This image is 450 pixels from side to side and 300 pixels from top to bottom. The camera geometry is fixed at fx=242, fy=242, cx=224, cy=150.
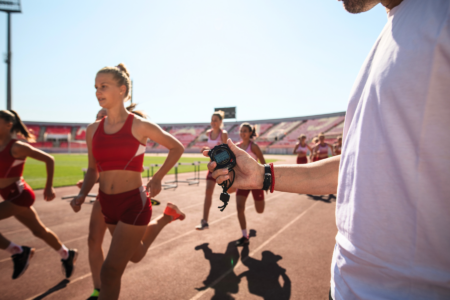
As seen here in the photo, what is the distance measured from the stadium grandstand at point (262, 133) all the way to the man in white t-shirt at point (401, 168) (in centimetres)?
5585

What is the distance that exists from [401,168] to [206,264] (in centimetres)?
379

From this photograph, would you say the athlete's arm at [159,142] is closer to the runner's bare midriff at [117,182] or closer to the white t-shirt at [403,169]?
the runner's bare midriff at [117,182]

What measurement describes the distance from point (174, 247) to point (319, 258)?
268 centimetres

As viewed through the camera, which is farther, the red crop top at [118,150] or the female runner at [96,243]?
the female runner at [96,243]

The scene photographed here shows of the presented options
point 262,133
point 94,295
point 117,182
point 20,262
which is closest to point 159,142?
point 117,182

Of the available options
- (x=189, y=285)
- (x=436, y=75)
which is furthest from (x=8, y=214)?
(x=436, y=75)

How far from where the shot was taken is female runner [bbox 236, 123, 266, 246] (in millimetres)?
5023

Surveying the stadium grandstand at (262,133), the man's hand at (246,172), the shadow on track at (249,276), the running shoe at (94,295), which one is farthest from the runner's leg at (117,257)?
the stadium grandstand at (262,133)

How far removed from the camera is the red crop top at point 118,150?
265 centimetres

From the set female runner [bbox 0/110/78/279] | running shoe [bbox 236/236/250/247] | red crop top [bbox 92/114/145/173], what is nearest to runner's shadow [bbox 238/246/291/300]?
running shoe [bbox 236/236/250/247]

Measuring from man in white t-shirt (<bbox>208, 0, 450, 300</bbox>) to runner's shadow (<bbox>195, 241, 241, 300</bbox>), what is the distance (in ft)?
8.55

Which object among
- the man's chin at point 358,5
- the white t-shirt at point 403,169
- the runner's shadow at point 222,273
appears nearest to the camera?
the white t-shirt at point 403,169

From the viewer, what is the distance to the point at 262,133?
228ft

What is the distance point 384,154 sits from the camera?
0.91 m
